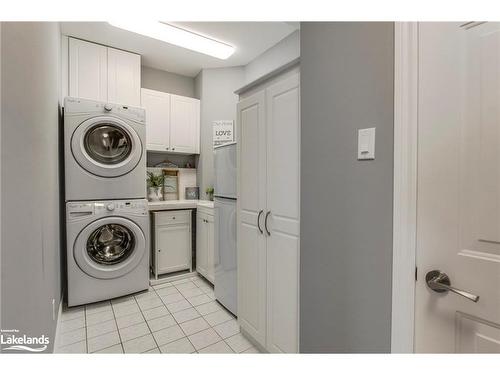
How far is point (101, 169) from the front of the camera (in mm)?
2195

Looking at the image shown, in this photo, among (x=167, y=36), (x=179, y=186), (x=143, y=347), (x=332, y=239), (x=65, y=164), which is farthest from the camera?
(x=179, y=186)

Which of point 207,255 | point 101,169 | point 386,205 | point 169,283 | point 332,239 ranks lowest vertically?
point 169,283

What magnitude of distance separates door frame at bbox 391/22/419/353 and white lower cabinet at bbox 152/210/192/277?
7.95ft

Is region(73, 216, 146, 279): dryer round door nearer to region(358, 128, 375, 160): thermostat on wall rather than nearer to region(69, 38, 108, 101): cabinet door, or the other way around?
region(69, 38, 108, 101): cabinet door

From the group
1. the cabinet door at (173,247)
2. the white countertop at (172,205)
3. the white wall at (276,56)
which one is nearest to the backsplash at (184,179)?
the white countertop at (172,205)

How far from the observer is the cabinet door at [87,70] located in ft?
8.23

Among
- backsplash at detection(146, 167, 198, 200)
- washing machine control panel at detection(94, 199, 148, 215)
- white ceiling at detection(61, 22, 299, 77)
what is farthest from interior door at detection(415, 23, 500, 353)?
backsplash at detection(146, 167, 198, 200)

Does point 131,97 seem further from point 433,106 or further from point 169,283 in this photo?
point 433,106

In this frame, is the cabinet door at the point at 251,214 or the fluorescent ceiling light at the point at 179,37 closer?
the cabinet door at the point at 251,214

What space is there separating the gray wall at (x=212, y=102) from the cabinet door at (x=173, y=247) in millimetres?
719

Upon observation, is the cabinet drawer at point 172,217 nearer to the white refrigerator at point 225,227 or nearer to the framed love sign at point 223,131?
the white refrigerator at point 225,227

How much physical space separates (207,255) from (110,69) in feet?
7.97

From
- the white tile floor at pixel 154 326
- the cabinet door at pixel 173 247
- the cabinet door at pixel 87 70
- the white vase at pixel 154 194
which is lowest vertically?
the white tile floor at pixel 154 326
